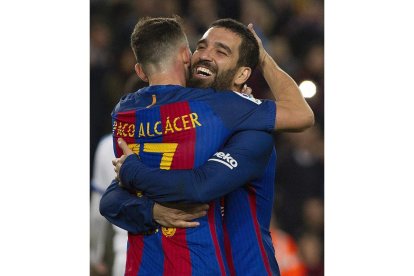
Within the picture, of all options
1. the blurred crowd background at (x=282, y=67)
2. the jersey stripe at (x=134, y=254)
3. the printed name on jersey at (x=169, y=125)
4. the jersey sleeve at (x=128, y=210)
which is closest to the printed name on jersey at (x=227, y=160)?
the printed name on jersey at (x=169, y=125)

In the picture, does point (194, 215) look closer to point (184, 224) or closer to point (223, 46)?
point (184, 224)

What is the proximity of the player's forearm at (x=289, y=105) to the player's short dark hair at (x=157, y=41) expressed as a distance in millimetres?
334

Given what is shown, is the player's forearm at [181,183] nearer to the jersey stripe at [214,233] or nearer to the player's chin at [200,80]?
the jersey stripe at [214,233]

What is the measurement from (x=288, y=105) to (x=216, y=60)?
282 millimetres

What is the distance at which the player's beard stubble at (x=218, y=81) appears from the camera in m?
2.21

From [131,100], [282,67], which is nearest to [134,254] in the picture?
[131,100]

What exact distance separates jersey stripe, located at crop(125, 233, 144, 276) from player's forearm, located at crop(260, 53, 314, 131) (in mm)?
520

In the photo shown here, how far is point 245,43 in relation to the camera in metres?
2.30

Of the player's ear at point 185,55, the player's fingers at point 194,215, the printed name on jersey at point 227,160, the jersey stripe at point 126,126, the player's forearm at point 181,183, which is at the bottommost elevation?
the player's fingers at point 194,215

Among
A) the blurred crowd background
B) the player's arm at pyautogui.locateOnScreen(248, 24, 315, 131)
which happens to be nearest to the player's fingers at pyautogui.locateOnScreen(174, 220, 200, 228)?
the player's arm at pyautogui.locateOnScreen(248, 24, 315, 131)

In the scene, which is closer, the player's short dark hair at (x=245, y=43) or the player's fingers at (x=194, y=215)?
the player's fingers at (x=194, y=215)
